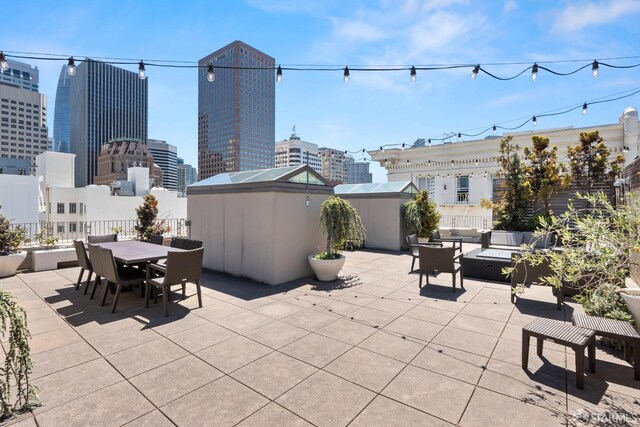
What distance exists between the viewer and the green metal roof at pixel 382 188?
34.6 ft

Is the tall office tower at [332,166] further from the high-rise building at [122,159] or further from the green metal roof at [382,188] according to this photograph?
the green metal roof at [382,188]

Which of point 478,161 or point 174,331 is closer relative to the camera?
point 174,331

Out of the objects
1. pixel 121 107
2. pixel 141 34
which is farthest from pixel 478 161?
pixel 121 107

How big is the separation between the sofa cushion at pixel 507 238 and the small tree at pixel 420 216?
1.73m

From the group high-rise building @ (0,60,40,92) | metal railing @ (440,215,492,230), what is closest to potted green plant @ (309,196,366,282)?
metal railing @ (440,215,492,230)

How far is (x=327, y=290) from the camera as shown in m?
5.60

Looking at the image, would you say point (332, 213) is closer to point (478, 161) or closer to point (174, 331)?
point (174, 331)

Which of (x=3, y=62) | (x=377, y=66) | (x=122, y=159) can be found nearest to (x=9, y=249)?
(x=3, y=62)

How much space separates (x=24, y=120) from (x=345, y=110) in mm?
83993

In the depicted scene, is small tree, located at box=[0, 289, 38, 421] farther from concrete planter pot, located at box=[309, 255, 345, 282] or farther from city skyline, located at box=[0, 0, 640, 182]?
city skyline, located at box=[0, 0, 640, 182]

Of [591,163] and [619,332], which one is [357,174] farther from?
[619,332]

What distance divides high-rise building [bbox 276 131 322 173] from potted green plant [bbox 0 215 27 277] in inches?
2350

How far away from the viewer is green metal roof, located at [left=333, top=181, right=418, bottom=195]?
34.6 ft

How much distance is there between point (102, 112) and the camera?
4309 inches
